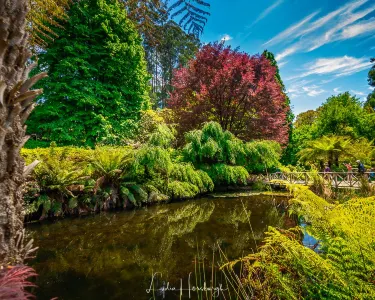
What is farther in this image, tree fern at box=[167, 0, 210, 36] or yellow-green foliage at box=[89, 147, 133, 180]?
yellow-green foliage at box=[89, 147, 133, 180]

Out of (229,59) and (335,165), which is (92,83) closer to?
(229,59)

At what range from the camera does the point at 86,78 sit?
10914 millimetres

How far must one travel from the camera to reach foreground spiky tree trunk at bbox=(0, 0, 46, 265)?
3.74 feet

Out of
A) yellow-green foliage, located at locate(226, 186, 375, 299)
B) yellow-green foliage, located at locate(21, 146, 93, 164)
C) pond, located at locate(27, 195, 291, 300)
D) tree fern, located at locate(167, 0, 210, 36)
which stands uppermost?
tree fern, located at locate(167, 0, 210, 36)

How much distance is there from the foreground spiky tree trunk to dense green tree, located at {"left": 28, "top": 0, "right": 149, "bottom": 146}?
9.46 m

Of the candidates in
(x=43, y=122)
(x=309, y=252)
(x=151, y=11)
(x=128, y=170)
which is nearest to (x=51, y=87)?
(x=43, y=122)

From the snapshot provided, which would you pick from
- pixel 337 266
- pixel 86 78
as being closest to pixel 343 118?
pixel 86 78

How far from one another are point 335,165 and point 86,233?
15.6m

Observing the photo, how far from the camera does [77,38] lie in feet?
34.7

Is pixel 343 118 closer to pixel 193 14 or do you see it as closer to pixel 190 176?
pixel 190 176

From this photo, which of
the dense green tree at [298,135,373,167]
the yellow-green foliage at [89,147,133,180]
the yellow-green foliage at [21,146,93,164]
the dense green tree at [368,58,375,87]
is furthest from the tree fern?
the dense green tree at [368,58,375,87]

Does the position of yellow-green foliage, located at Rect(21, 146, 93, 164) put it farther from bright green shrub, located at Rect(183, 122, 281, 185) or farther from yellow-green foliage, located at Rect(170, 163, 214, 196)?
bright green shrub, located at Rect(183, 122, 281, 185)

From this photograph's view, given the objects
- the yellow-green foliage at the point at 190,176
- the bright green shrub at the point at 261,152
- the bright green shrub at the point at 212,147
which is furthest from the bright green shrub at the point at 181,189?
→ the bright green shrub at the point at 261,152

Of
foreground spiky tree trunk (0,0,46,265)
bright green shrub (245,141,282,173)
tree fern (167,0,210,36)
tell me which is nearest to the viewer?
foreground spiky tree trunk (0,0,46,265)
